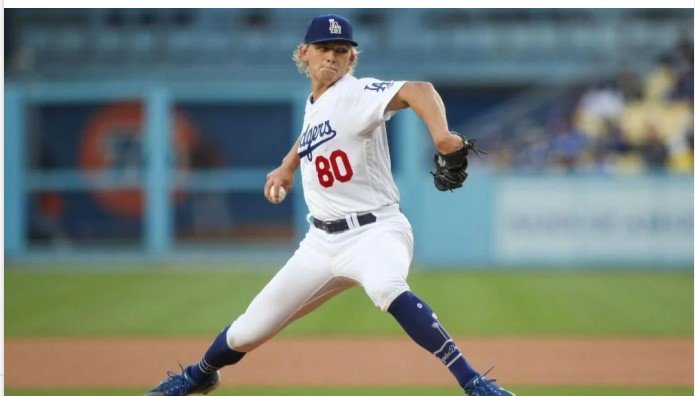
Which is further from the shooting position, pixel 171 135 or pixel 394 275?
pixel 171 135

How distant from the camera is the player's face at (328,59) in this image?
16.3ft

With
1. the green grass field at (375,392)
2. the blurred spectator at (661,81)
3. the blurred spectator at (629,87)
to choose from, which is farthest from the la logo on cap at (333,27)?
the blurred spectator at (661,81)

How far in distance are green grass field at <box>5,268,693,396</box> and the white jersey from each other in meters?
1.43

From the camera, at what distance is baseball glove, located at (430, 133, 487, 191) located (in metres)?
4.50

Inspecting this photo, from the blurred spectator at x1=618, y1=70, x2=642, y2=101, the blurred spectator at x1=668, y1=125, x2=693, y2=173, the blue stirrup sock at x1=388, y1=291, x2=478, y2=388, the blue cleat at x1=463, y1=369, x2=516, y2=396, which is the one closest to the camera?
the blue cleat at x1=463, y1=369, x2=516, y2=396

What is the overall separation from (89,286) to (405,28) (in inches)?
361

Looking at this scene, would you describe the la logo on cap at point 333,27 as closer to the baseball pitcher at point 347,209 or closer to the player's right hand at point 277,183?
the baseball pitcher at point 347,209

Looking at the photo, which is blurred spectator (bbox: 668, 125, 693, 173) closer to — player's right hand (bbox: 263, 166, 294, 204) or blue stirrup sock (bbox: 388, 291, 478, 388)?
player's right hand (bbox: 263, 166, 294, 204)

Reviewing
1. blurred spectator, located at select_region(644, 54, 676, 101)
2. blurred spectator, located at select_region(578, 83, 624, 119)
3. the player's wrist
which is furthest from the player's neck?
blurred spectator, located at select_region(644, 54, 676, 101)

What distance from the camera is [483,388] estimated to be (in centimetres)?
458

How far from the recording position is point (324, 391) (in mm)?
6070
